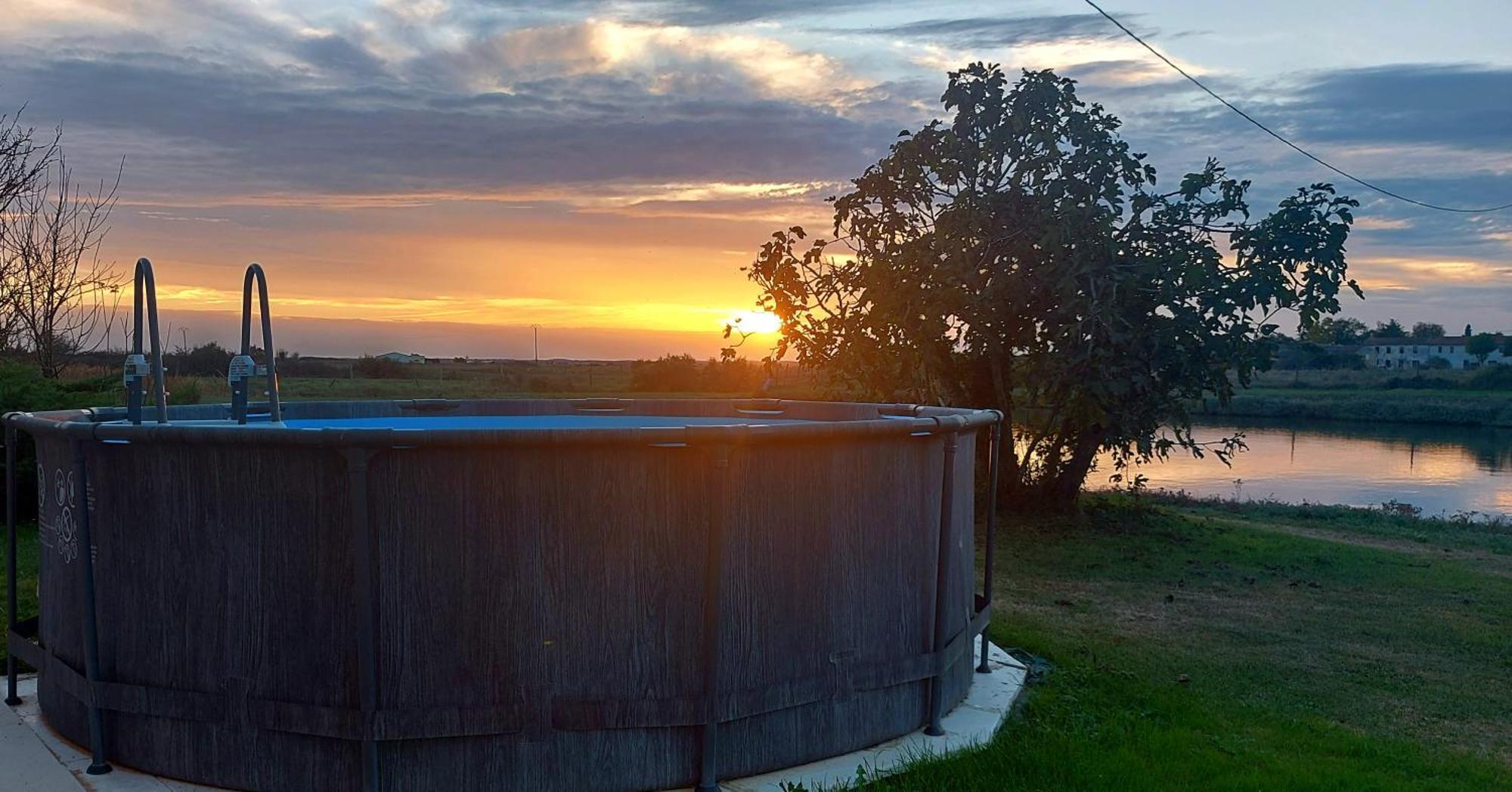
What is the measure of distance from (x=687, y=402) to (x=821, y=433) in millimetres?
3297

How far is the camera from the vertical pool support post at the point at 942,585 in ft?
14.2

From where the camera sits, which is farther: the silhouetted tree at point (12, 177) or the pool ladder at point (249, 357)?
the silhouetted tree at point (12, 177)

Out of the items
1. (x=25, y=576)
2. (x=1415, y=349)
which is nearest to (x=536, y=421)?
(x=25, y=576)

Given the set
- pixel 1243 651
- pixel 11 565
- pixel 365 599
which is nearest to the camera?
pixel 365 599

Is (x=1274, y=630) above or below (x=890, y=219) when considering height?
below

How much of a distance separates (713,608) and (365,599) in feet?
3.52

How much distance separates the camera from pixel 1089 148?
10984 millimetres

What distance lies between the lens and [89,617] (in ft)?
12.1

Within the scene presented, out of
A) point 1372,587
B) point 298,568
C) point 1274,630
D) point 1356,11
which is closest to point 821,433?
point 298,568

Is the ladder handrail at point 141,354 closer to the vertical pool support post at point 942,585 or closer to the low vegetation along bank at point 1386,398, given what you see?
the vertical pool support post at point 942,585

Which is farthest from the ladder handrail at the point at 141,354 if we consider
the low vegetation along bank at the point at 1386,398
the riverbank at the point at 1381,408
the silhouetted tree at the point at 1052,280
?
the riverbank at the point at 1381,408

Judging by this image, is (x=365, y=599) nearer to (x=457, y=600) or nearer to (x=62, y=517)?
(x=457, y=600)

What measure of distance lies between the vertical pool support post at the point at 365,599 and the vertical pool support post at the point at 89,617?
1052 millimetres

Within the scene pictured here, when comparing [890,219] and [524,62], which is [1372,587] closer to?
[890,219]
